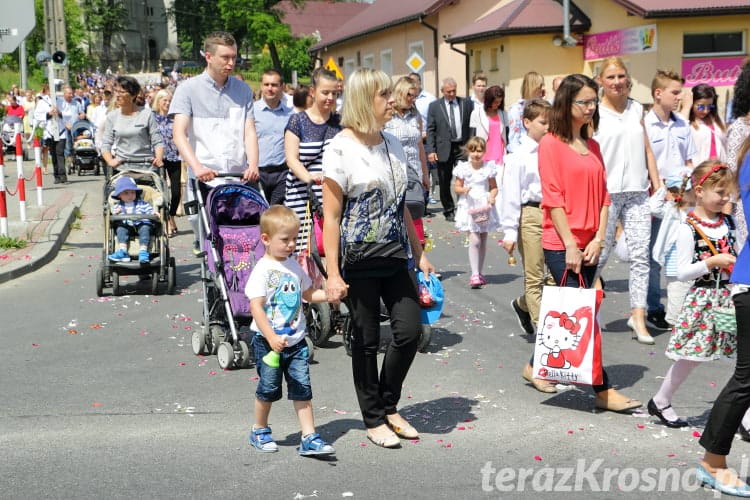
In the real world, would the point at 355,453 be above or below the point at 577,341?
below

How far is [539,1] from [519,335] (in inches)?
1137

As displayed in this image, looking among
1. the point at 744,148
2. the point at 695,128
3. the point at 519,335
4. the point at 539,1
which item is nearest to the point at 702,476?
the point at 744,148

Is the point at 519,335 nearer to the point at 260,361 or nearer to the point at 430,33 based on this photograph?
the point at 260,361

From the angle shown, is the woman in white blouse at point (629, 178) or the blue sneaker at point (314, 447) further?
the woman in white blouse at point (629, 178)

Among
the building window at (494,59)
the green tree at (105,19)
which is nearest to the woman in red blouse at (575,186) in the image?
the building window at (494,59)

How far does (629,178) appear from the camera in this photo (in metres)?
8.31

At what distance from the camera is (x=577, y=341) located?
20.6 ft

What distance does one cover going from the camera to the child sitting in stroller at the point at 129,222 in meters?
10.8

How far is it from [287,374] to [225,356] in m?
2.07

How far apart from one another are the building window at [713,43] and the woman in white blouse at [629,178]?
916 inches

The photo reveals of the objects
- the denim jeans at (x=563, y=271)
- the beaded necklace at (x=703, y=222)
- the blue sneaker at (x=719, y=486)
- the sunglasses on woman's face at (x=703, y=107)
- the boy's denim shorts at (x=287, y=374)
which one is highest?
the sunglasses on woman's face at (x=703, y=107)

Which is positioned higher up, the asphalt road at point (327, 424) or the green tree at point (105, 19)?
the green tree at point (105, 19)

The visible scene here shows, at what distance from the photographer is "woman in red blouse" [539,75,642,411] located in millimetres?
6453

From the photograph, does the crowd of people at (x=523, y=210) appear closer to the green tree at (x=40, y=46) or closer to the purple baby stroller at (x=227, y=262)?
the purple baby stroller at (x=227, y=262)
